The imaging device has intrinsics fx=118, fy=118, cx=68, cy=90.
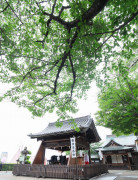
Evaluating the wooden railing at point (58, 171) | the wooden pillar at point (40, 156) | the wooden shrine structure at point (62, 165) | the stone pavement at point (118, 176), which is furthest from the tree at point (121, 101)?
the wooden pillar at point (40, 156)

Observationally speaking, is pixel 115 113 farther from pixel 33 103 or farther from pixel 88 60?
pixel 33 103

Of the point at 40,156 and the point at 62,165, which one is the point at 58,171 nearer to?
the point at 62,165

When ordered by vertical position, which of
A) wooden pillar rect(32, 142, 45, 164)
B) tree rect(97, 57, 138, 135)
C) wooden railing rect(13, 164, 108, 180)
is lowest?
wooden railing rect(13, 164, 108, 180)

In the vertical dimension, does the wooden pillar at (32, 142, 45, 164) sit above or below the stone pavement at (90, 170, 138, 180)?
above

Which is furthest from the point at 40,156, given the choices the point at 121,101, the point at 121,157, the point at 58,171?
the point at 121,157

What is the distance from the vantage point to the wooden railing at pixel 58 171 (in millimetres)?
8883

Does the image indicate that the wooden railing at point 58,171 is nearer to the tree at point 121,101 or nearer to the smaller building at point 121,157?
the tree at point 121,101

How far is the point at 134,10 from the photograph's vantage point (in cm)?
326

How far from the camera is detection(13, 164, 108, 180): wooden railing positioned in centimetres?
888

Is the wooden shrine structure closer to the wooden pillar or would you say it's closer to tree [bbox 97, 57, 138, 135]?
the wooden pillar

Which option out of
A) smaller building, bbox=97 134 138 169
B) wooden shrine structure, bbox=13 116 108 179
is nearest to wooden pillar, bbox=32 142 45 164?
wooden shrine structure, bbox=13 116 108 179

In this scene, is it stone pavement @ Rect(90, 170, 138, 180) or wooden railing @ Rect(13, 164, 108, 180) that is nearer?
wooden railing @ Rect(13, 164, 108, 180)

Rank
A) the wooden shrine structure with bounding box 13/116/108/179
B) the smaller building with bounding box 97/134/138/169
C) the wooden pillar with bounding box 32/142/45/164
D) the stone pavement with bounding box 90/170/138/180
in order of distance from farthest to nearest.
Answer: the smaller building with bounding box 97/134/138/169, the wooden pillar with bounding box 32/142/45/164, the stone pavement with bounding box 90/170/138/180, the wooden shrine structure with bounding box 13/116/108/179

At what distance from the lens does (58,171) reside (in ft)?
32.0
